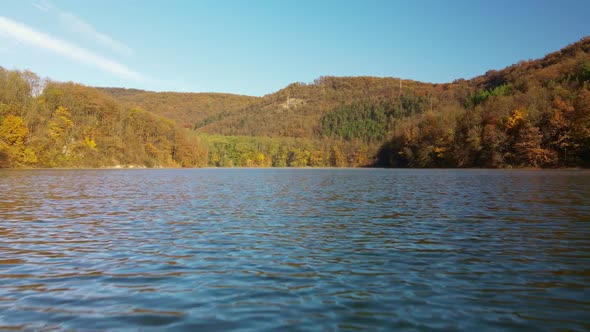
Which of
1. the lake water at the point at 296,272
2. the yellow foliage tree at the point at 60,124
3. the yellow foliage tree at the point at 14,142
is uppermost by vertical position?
the yellow foliage tree at the point at 60,124

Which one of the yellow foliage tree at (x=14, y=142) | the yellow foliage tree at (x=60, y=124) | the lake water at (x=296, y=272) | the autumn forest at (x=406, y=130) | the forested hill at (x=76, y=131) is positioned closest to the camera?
the lake water at (x=296, y=272)

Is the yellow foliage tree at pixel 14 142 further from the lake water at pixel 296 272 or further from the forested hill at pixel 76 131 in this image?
the lake water at pixel 296 272

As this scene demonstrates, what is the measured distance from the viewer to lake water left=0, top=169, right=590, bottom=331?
22.2 ft

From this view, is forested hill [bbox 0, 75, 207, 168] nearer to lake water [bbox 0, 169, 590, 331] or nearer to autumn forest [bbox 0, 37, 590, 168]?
autumn forest [bbox 0, 37, 590, 168]

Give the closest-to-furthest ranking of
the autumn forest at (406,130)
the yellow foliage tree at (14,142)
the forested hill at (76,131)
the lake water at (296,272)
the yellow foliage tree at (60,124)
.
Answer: the lake water at (296,272)
the yellow foliage tree at (14,142)
the autumn forest at (406,130)
the forested hill at (76,131)
the yellow foliage tree at (60,124)

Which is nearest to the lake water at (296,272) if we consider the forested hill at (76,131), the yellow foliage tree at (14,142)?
the yellow foliage tree at (14,142)

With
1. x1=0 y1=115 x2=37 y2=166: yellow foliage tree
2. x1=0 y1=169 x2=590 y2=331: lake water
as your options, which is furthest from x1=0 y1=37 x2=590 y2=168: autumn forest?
x1=0 y1=169 x2=590 y2=331: lake water

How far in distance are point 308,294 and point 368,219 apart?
10.3 metres

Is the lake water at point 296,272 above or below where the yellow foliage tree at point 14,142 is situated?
below

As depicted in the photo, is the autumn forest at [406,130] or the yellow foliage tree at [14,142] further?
the autumn forest at [406,130]

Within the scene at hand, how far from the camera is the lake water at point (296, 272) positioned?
22.2 ft

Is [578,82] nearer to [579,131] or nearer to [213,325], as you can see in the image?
[579,131]

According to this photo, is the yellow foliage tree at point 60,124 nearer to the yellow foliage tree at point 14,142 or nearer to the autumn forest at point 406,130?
the autumn forest at point 406,130

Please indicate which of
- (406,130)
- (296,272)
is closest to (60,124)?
(406,130)
